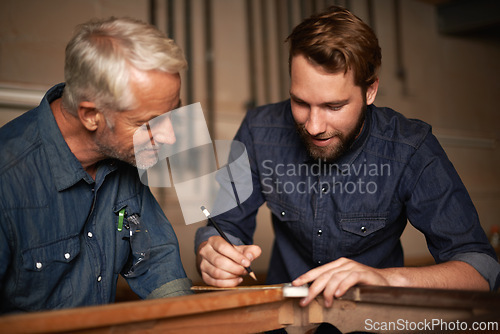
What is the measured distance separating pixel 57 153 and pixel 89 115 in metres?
0.14

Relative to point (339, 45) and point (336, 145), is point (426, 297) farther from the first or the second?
point (339, 45)

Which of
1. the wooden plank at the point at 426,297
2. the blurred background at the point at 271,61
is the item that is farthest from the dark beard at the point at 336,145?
the blurred background at the point at 271,61

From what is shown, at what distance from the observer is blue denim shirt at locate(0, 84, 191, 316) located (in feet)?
4.03

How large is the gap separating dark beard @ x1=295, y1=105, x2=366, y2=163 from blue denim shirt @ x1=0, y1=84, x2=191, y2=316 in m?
0.55

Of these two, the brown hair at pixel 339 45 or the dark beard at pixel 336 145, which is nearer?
the brown hair at pixel 339 45

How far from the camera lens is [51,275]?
1309 millimetres

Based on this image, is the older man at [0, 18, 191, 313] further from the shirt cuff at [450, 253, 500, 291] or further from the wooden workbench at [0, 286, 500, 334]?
the shirt cuff at [450, 253, 500, 291]

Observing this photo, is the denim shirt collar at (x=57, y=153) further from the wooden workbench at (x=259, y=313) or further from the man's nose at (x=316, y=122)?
the man's nose at (x=316, y=122)

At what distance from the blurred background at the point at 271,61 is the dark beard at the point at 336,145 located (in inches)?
52.3

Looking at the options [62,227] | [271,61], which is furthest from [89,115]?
[271,61]

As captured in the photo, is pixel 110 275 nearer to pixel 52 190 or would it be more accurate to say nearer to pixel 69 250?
pixel 69 250

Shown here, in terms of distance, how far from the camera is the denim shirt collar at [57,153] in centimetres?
131

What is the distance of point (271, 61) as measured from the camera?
336cm

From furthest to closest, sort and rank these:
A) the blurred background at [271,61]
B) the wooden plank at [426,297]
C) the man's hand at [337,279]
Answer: the blurred background at [271,61]
the man's hand at [337,279]
the wooden plank at [426,297]
